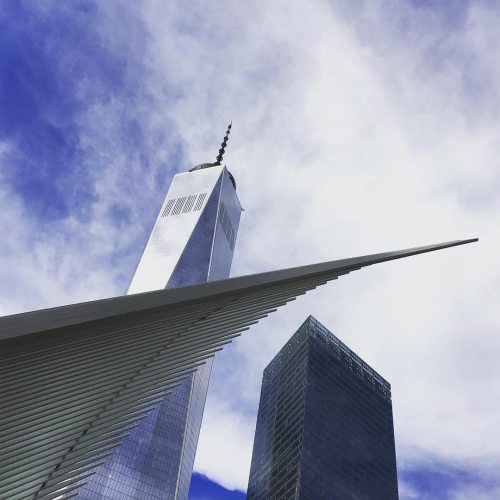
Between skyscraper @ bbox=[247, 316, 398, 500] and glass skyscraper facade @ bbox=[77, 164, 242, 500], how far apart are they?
18.3m

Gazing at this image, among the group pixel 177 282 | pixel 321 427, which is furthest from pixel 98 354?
pixel 177 282

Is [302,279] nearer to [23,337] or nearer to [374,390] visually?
[23,337]

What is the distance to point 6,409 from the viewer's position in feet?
48.4

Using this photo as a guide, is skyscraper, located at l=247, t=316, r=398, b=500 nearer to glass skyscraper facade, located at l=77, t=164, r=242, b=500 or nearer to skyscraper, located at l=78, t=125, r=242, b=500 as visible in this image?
skyscraper, located at l=78, t=125, r=242, b=500

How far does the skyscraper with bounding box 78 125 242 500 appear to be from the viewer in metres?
103

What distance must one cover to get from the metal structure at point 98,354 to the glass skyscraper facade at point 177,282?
59.2 metres

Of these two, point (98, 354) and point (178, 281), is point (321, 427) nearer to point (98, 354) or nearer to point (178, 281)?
point (178, 281)

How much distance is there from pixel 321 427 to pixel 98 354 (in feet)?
371

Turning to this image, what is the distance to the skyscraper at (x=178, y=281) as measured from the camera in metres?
103

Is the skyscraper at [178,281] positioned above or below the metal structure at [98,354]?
above

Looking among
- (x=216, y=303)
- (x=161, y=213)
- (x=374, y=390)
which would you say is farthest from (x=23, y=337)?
(x=161, y=213)

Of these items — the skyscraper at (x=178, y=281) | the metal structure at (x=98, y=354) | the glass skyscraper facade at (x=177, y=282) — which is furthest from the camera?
the skyscraper at (x=178, y=281)

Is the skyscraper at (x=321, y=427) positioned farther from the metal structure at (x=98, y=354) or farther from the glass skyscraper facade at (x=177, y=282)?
the metal structure at (x=98, y=354)

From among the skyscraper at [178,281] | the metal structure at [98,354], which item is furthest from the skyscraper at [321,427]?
the metal structure at [98,354]
